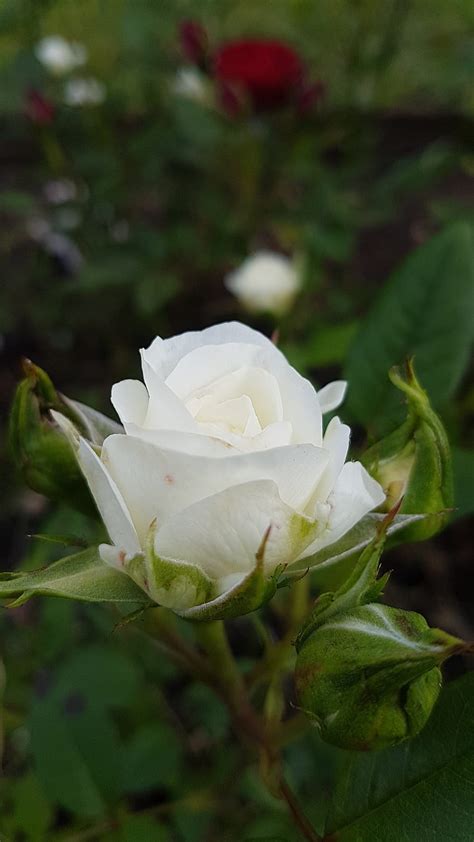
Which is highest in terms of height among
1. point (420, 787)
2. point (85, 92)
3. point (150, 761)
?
point (85, 92)

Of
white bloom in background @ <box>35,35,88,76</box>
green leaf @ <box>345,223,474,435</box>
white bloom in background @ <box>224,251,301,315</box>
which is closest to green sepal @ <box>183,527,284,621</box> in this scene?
green leaf @ <box>345,223,474,435</box>

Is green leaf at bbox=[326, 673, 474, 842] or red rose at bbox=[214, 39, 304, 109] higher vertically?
red rose at bbox=[214, 39, 304, 109]

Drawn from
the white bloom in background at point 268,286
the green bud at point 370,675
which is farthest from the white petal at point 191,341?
the white bloom in background at point 268,286

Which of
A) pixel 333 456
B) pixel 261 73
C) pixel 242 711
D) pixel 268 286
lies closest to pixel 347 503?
pixel 333 456

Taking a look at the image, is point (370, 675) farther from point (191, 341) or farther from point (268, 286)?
point (268, 286)

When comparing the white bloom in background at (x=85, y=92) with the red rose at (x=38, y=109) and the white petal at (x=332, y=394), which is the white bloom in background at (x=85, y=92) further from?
the white petal at (x=332, y=394)

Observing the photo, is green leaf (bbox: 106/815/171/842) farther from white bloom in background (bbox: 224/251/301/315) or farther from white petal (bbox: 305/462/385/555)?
white bloom in background (bbox: 224/251/301/315)
